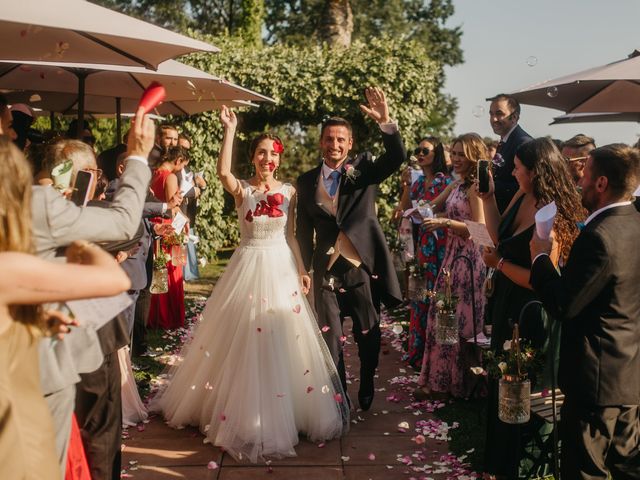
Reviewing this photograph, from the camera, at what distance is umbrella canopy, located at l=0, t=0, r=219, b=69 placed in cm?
362

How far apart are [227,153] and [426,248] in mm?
2612

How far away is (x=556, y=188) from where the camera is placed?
372cm

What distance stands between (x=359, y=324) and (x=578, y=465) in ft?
8.22

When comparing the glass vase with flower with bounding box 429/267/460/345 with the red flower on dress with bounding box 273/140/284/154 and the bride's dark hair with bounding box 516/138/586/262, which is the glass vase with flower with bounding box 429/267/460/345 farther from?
the red flower on dress with bounding box 273/140/284/154

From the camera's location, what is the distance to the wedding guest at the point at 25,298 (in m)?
2.03

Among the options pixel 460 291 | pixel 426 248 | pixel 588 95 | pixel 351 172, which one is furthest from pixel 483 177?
pixel 588 95

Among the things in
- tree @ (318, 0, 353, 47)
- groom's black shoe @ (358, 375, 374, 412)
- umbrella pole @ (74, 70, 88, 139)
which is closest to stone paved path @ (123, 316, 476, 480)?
groom's black shoe @ (358, 375, 374, 412)

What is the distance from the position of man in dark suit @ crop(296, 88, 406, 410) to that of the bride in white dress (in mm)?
177

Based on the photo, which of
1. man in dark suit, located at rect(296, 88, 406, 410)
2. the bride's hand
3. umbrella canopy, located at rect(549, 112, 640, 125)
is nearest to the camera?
the bride's hand

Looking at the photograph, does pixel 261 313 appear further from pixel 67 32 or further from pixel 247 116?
pixel 247 116

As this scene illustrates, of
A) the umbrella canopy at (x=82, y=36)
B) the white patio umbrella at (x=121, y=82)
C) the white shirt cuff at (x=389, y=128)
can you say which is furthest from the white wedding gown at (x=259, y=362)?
the white patio umbrella at (x=121, y=82)

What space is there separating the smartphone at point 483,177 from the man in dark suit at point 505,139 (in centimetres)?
143

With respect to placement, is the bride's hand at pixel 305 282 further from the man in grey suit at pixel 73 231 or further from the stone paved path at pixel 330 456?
the man in grey suit at pixel 73 231

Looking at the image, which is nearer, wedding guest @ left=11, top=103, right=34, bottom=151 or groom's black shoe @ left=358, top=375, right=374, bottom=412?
groom's black shoe @ left=358, top=375, right=374, bottom=412
